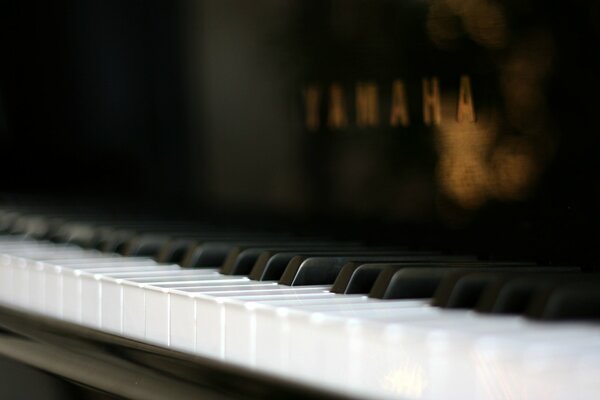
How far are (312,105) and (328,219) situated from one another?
0.15m

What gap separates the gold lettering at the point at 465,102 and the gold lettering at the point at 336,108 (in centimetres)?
21

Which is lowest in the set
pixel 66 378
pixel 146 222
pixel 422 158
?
pixel 66 378

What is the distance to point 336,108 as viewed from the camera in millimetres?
1272

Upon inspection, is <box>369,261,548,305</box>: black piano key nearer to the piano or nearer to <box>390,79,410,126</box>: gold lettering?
the piano

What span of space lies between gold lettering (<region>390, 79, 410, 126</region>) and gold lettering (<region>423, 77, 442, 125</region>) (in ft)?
0.10

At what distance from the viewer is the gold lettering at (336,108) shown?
1257mm

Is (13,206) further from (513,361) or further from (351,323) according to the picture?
(513,361)

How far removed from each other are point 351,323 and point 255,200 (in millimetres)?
737

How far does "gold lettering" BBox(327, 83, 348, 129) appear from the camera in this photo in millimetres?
1257

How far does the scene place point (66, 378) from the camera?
110 cm

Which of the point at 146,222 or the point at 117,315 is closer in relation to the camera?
the point at 117,315

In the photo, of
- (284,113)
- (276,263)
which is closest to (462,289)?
(276,263)

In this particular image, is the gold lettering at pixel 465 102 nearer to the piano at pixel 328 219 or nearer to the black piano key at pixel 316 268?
the piano at pixel 328 219

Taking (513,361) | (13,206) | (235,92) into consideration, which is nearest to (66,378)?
(235,92)
